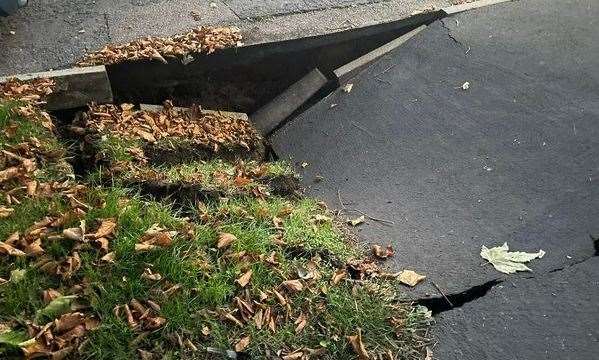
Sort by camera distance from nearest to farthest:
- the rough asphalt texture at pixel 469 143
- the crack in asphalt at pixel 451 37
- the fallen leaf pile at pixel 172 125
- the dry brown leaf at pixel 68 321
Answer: the dry brown leaf at pixel 68 321 → the rough asphalt texture at pixel 469 143 → the fallen leaf pile at pixel 172 125 → the crack in asphalt at pixel 451 37

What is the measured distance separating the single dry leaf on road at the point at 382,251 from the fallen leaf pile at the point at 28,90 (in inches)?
115

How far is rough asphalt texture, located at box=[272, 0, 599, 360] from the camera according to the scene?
3.56 meters

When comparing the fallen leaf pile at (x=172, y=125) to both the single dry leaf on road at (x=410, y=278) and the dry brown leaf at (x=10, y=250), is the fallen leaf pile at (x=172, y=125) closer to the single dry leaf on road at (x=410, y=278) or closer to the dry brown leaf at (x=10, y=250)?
the dry brown leaf at (x=10, y=250)

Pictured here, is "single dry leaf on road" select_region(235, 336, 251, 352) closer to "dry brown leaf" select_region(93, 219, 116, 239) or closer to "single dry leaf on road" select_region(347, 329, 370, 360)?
"single dry leaf on road" select_region(347, 329, 370, 360)

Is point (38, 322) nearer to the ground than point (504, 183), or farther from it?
farther from it

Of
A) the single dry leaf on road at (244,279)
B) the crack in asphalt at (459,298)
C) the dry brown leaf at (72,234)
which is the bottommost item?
the crack in asphalt at (459,298)

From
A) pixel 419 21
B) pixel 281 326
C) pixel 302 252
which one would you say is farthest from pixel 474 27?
pixel 281 326

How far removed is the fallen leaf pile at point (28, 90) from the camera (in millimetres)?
4574

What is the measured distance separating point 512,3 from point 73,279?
550cm

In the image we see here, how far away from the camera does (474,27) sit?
6.09 m

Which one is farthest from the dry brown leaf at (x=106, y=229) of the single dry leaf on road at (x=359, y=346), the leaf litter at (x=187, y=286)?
the single dry leaf on road at (x=359, y=346)

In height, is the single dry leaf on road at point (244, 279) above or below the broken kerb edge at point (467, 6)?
below

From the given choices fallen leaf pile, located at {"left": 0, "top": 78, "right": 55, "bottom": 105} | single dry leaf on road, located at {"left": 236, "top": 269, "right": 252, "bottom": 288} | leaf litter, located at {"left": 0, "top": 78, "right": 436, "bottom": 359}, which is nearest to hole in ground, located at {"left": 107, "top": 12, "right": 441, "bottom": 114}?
fallen leaf pile, located at {"left": 0, "top": 78, "right": 55, "bottom": 105}

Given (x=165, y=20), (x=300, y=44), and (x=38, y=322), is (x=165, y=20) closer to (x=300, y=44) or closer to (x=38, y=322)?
(x=300, y=44)
